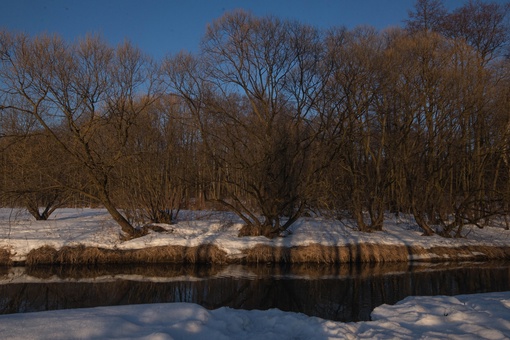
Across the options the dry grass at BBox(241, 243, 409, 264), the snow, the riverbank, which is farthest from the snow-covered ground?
the riverbank

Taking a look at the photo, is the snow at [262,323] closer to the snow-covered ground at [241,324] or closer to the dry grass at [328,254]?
the snow-covered ground at [241,324]

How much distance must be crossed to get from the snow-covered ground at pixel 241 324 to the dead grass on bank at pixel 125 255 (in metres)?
9.29

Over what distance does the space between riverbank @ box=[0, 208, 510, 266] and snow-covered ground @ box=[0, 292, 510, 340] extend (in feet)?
29.9

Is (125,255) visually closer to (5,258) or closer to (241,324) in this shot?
(5,258)

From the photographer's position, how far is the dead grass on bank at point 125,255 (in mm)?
16656

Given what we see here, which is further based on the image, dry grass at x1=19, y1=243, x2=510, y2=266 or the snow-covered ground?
dry grass at x1=19, y1=243, x2=510, y2=266

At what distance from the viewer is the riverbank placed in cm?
1698

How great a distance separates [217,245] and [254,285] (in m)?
4.48

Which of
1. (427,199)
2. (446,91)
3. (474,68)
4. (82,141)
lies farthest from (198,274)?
(474,68)

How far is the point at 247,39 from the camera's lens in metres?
19.0

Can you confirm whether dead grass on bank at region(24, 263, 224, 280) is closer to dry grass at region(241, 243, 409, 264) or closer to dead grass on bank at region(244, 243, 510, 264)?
dry grass at region(241, 243, 409, 264)

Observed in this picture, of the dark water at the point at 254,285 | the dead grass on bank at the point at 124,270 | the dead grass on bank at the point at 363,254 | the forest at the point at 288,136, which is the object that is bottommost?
the dark water at the point at 254,285

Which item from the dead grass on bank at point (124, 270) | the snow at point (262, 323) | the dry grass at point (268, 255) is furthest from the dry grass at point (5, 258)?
the snow at point (262, 323)

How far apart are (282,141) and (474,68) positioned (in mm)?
9189
